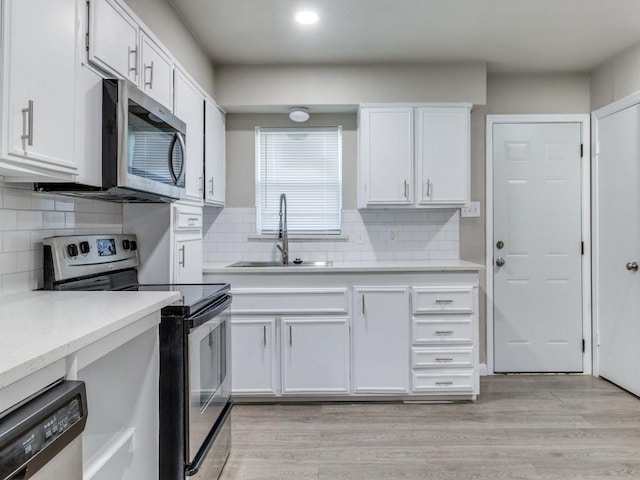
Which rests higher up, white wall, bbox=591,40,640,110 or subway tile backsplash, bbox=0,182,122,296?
white wall, bbox=591,40,640,110

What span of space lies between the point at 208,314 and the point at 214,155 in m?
1.74

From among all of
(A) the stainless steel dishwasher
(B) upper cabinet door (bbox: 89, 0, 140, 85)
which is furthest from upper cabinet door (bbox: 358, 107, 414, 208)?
(A) the stainless steel dishwasher

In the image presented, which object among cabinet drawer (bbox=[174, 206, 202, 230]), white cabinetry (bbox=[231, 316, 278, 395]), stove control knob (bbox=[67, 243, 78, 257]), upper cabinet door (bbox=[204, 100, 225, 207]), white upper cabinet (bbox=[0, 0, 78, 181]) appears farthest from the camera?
upper cabinet door (bbox=[204, 100, 225, 207])

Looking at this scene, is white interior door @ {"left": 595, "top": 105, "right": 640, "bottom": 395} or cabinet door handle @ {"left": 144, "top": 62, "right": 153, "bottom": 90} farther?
white interior door @ {"left": 595, "top": 105, "right": 640, "bottom": 395}

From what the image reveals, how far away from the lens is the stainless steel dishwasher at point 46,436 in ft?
2.51

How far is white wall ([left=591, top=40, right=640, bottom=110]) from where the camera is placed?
3004 mm

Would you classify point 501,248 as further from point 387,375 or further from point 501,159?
point 387,375

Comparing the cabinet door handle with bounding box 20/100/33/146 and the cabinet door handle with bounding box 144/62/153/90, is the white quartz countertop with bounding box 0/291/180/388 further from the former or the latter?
the cabinet door handle with bounding box 144/62/153/90

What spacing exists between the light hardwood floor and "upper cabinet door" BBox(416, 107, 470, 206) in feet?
5.03

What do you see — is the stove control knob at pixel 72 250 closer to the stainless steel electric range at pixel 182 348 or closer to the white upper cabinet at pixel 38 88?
the stainless steel electric range at pixel 182 348

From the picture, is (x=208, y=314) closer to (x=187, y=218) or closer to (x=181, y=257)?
(x=181, y=257)

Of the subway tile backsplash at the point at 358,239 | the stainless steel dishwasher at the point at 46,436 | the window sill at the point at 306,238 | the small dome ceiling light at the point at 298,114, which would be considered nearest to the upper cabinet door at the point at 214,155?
the subway tile backsplash at the point at 358,239

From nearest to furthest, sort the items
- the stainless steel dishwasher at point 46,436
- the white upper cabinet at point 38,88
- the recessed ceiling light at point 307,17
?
the stainless steel dishwasher at point 46,436 → the white upper cabinet at point 38,88 → the recessed ceiling light at point 307,17

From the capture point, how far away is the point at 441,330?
9.52 ft
